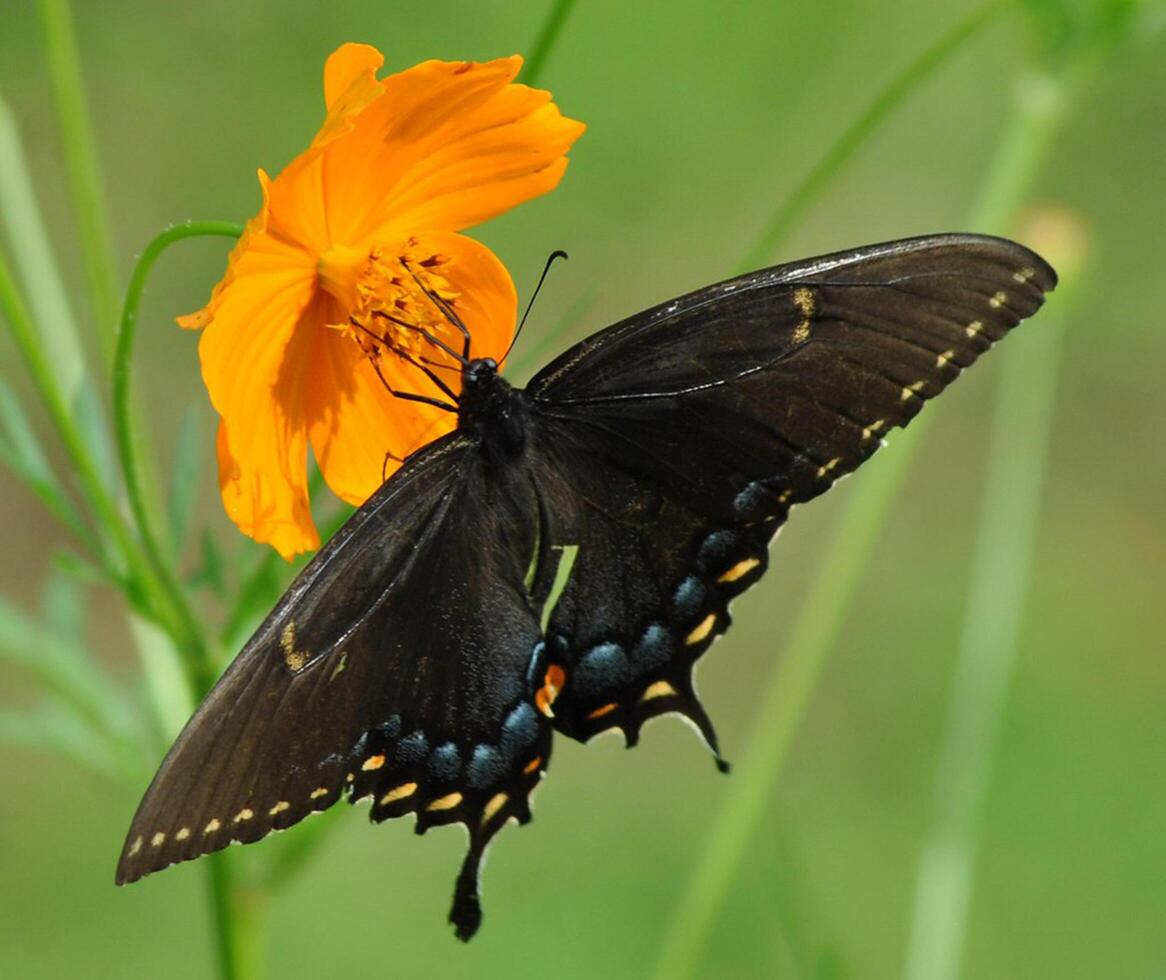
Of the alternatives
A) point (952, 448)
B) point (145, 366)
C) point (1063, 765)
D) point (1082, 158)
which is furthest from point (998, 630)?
point (145, 366)

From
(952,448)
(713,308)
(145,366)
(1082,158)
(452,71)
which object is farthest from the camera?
(1082,158)

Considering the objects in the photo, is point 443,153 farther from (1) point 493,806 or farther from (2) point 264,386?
(1) point 493,806

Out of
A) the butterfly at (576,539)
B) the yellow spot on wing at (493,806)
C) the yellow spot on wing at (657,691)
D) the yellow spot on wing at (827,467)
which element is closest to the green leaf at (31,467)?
the butterfly at (576,539)

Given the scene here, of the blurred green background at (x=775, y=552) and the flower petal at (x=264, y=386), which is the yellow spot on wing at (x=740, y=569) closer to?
the flower petal at (x=264, y=386)

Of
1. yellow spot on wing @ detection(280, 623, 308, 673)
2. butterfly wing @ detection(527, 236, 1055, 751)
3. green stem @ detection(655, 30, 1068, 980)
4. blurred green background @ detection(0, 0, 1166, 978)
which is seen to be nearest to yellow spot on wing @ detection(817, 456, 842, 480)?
butterfly wing @ detection(527, 236, 1055, 751)

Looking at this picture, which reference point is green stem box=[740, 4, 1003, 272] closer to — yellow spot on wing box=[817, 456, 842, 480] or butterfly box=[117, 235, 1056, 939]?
butterfly box=[117, 235, 1056, 939]

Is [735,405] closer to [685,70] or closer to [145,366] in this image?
[145,366]

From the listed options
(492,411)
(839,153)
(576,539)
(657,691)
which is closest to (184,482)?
(492,411)
